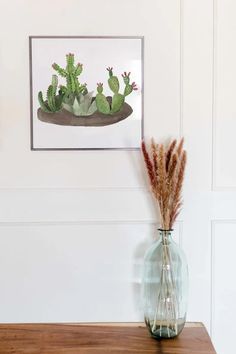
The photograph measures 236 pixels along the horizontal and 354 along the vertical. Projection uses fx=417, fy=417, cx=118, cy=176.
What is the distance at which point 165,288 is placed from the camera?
1.72 meters

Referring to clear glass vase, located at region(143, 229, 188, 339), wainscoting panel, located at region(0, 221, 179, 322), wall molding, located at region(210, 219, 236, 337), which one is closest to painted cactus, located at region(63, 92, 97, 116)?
wainscoting panel, located at region(0, 221, 179, 322)

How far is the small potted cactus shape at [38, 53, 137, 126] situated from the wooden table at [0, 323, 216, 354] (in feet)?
2.95

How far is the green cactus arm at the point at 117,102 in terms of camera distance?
193 centimetres

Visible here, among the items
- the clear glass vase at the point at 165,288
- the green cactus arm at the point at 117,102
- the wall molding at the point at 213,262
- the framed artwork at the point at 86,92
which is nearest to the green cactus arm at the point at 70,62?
the framed artwork at the point at 86,92

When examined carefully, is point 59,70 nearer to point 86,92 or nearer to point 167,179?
point 86,92

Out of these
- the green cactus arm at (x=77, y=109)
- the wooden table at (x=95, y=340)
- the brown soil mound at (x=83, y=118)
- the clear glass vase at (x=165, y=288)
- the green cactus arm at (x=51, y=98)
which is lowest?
the wooden table at (x=95, y=340)

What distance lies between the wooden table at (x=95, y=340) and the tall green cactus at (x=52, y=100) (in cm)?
95

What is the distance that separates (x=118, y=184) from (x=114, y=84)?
463 millimetres

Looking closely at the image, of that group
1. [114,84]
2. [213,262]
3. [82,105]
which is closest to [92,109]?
[82,105]

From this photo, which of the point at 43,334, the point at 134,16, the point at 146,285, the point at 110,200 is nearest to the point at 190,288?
the point at 146,285

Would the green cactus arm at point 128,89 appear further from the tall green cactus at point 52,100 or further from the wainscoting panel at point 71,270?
the wainscoting panel at point 71,270

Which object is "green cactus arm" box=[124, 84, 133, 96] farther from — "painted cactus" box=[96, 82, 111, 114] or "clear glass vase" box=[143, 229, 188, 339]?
"clear glass vase" box=[143, 229, 188, 339]

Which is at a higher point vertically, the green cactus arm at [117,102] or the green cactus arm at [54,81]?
the green cactus arm at [54,81]

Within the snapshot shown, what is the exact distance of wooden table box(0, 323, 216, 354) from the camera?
1.51 metres
